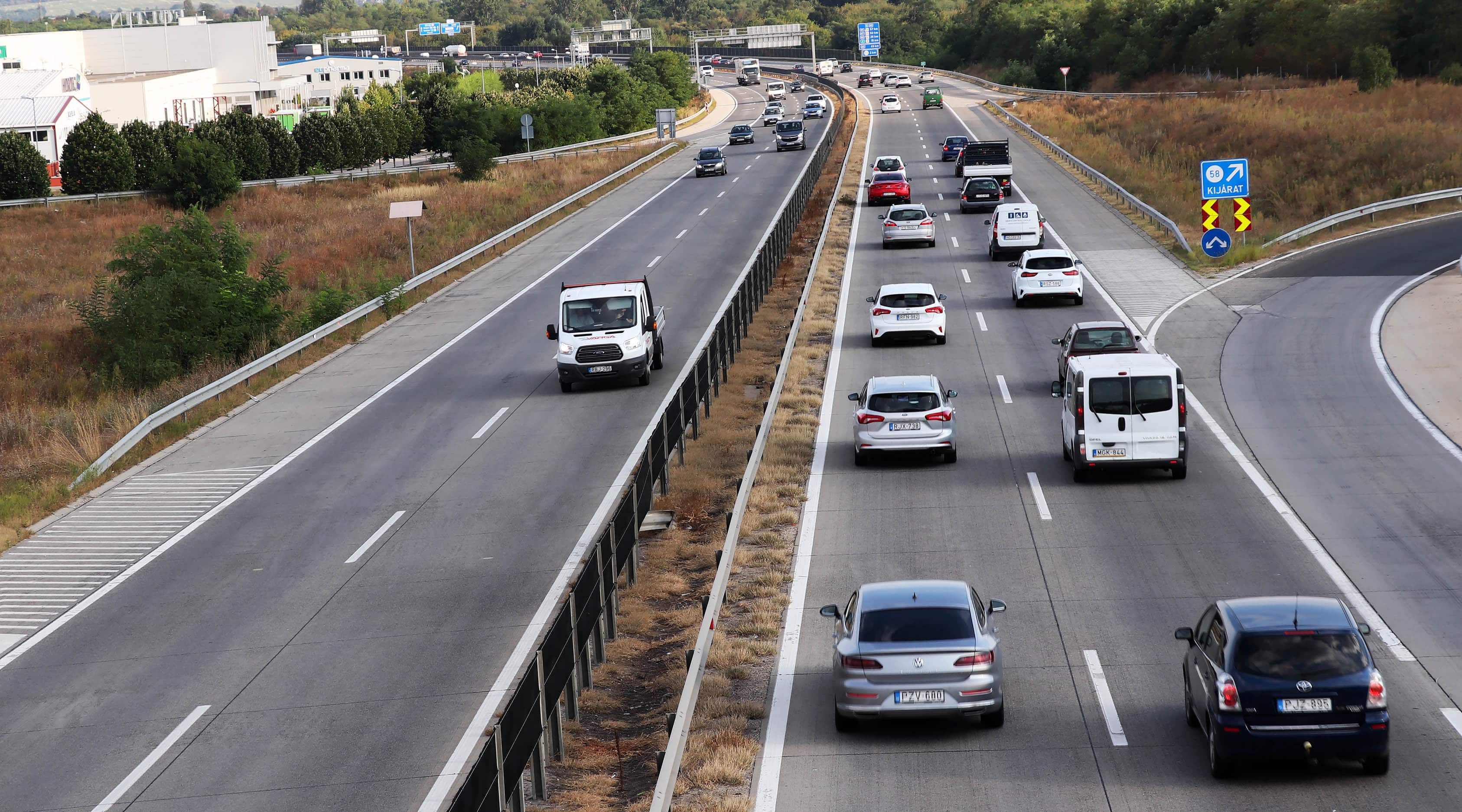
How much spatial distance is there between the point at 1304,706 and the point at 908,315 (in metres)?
21.9

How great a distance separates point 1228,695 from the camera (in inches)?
424

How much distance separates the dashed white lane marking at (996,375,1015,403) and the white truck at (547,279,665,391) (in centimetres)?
728

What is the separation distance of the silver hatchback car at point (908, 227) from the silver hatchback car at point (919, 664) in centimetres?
3444

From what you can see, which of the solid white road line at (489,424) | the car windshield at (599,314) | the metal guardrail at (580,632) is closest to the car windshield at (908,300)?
the metal guardrail at (580,632)

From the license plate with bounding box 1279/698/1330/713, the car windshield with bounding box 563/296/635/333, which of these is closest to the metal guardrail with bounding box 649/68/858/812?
the car windshield with bounding box 563/296/635/333

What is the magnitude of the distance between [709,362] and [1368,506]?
1273 cm

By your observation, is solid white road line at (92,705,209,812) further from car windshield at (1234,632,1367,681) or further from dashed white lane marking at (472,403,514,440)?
dashed white lane marking at (472,403,514,440)

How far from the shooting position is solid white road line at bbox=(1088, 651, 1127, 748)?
40.1 feet

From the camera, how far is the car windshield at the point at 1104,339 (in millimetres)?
26203

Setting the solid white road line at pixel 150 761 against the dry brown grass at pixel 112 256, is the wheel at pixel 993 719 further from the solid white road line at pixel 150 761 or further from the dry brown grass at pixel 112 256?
the dry brown grass at pixel 112 256

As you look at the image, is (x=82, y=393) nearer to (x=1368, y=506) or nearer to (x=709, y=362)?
(x=709, y=362)

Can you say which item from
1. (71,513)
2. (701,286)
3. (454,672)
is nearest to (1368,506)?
(454,672)

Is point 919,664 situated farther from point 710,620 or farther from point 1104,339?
point 1104,339

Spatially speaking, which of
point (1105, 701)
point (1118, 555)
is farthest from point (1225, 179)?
point (1105, 701)
